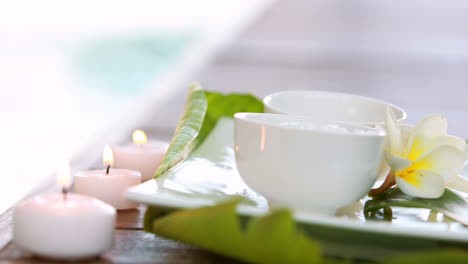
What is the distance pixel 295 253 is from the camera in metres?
0.36

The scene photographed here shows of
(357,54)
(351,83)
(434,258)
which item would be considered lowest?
(351,83)

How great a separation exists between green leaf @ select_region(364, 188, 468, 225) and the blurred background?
2.70 ft

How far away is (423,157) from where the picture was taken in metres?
0.53

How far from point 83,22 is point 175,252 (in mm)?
9149

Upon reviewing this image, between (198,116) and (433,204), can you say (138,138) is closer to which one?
(198,116)

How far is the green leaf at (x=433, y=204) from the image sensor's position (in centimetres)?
50

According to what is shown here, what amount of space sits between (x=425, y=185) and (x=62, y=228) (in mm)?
310

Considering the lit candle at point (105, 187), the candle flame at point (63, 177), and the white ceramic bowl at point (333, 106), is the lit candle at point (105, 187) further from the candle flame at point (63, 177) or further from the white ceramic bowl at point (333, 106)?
Result: the white ceramic bowl at point (333, 106)

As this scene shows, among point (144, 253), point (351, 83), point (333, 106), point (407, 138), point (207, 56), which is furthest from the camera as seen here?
point (207, 56)

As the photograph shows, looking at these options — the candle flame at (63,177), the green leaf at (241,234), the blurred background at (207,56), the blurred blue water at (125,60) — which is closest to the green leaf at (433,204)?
the green leaf at (241,234)

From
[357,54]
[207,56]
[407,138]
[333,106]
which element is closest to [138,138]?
[333,106]

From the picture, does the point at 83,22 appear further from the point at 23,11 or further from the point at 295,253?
A: the point at 295,253

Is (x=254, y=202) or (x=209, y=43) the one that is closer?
(x=254, y=202)

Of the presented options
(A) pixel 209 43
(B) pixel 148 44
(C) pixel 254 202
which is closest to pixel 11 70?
(A) pixel 209 43
